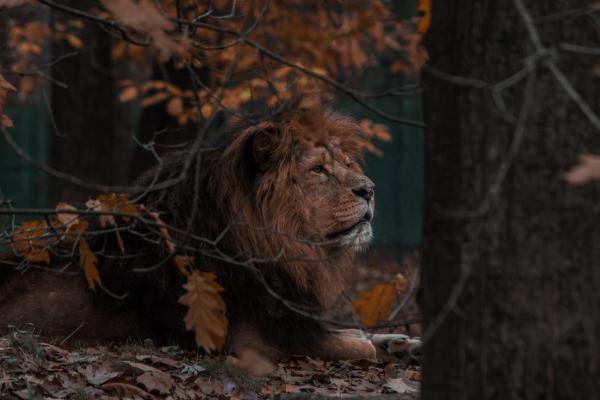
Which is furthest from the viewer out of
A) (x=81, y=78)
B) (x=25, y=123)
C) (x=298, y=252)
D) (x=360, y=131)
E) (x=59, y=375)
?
(x=25, y=123)

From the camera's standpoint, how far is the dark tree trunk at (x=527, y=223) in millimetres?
2719

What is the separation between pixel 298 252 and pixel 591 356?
9.43ft

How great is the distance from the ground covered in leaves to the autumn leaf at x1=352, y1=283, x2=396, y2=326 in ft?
1.68

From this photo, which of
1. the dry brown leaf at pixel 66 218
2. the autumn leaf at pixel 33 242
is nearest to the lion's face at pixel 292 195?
the dry brown leaf at pixel 66 218

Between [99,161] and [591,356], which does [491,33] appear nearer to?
[591,356]

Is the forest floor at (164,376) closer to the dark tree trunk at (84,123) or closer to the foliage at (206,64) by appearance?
the foliage at (206,64)

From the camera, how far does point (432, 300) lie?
2906 millimetres

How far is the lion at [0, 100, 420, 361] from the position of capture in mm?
5379

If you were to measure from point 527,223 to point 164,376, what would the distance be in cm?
228

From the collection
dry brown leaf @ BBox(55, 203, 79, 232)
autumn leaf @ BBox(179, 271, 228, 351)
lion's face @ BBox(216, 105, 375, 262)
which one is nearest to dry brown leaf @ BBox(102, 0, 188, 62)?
dry brown leaf @ BBox(55, 203, 79, 232)

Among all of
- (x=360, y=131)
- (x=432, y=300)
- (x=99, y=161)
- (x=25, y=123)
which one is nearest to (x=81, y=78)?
→ (x=99, y=161)

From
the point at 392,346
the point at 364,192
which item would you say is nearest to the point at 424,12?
the point at 364,192

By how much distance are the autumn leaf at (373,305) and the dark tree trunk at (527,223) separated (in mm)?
723

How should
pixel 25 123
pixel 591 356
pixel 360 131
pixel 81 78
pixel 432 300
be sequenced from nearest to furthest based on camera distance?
pixel 591 356 < pixel 432 300 < pixel 360 131 < pixel 81 78 < pixel 25 123
